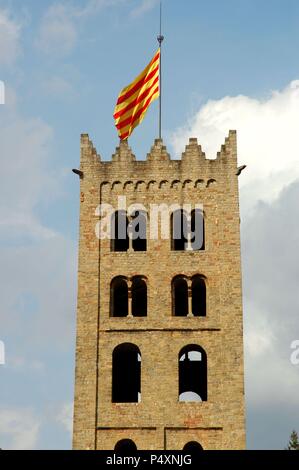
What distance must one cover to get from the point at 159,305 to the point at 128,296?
1.87 meters

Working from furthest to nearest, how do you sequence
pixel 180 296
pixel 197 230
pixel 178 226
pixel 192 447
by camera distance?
pixel 180 296, pixel 178 226, pixel 197 230, pixel 192 447

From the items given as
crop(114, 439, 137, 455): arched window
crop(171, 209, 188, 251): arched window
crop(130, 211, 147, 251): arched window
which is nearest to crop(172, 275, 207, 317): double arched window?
crop(171, 209, 188, 251): arched window

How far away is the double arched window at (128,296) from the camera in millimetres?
59188

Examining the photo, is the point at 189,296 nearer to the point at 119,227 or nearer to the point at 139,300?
the point at 139,300

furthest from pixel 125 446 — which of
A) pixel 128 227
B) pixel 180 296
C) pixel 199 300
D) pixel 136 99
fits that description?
pixel 136 99

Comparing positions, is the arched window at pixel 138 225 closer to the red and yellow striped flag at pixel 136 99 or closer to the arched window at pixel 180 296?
the arched window at pixel 180 296

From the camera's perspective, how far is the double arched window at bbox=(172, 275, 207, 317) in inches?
2320

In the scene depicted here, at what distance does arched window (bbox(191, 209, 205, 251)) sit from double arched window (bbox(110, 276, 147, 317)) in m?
3.56

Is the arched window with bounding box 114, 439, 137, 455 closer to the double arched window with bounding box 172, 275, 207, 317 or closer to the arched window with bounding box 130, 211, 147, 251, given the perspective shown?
the double arched window with bounding box 172, 275, 207, 317

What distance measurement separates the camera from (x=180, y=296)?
2431 inches

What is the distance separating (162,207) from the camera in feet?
199

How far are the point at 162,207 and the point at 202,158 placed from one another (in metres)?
3.78
